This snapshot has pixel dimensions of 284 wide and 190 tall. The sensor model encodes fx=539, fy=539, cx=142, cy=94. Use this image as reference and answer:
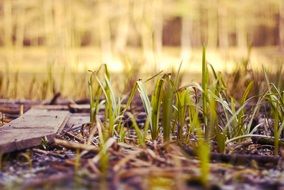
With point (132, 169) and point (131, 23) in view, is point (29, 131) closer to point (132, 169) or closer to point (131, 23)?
point (132, 169)

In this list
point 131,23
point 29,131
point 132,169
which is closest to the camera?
point 132,169

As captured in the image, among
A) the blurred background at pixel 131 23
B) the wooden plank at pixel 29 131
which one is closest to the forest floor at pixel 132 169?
the wooden plank at pixel 29 131

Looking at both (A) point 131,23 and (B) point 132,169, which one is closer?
(B) point 132,169

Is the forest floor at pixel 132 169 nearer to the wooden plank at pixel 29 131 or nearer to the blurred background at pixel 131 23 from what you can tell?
the wooden plank at pixel 29 131

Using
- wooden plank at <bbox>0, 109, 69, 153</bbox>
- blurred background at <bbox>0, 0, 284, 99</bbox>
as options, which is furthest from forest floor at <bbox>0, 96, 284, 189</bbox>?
blurred background at <bbox>0, 0, 284, 99</bbox>

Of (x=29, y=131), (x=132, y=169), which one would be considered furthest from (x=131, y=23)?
(x=132, y=169)

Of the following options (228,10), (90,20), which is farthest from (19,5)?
(228,10)

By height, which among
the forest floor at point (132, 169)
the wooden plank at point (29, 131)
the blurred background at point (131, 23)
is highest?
the blurred background at point (131, 23)

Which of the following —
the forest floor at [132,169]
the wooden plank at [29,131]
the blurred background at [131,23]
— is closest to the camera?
the forest floor at [132,169]

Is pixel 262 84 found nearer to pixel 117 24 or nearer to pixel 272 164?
pixel 272 164
